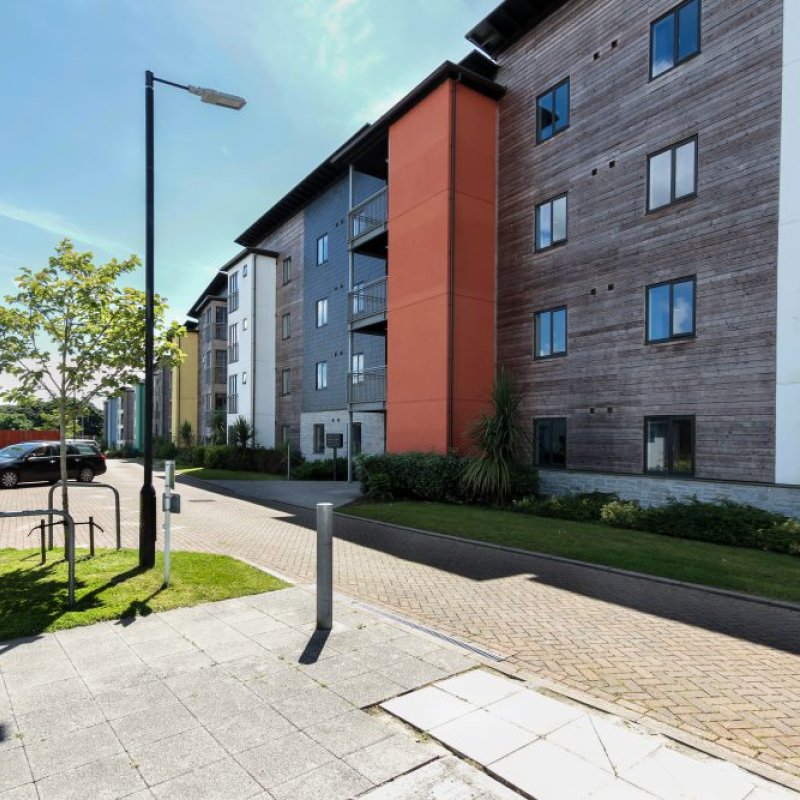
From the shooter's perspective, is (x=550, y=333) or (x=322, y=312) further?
(x=322, y=312)

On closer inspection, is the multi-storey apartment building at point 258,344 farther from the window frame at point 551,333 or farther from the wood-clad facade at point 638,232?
the window frame at point 551,333

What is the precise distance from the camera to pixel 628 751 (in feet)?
11.2

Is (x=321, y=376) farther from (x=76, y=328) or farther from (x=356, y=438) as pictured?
(x=76, y=328)

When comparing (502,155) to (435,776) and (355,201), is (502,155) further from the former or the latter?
(435,776)

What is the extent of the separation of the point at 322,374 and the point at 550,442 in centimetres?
1461

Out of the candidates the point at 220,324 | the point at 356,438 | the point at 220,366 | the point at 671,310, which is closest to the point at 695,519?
the point at 671,310

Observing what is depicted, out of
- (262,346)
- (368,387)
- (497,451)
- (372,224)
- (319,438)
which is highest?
(372,224)

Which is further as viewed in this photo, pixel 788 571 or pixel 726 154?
pixel 726 154

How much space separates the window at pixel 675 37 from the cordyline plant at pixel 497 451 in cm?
871

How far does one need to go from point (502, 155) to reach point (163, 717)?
17831 millimetres

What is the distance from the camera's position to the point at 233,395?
116 ft

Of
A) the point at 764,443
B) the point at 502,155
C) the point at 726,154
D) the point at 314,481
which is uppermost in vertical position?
the point at 502,155

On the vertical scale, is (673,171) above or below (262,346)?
above

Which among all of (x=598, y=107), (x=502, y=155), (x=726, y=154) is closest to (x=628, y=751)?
(x=726, y=154)
